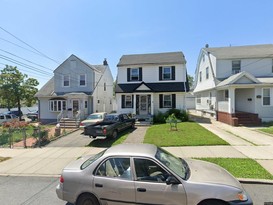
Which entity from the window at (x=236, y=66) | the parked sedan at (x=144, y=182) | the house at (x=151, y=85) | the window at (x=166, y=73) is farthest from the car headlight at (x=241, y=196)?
the window at (x=236, y=66)

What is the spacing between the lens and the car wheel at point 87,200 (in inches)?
170

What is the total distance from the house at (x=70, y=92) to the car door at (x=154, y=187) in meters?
20.4

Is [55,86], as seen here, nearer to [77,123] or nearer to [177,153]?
[77,123]

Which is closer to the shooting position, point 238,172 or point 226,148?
point 238,172

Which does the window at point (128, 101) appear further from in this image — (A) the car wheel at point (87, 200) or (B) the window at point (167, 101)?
(A) the car wheel at point (87, 200)

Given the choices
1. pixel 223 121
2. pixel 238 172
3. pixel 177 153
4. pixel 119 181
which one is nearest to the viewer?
pixel 119 181

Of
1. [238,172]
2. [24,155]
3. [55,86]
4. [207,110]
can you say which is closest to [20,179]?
[24,155]

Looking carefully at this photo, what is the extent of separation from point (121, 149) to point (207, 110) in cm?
2336

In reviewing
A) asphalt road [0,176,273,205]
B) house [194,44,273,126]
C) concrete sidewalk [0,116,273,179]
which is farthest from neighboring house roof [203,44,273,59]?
asphalt road [0,176,273,205]

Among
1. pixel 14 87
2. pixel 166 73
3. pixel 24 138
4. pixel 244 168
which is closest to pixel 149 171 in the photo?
pixel 244 168

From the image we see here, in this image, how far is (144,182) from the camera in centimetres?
409

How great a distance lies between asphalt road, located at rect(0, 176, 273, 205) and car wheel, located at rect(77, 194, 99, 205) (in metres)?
0.95

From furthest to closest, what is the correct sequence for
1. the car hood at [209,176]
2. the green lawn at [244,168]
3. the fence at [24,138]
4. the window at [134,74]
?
the window at [134,74]
the fence at [24,138]
the green lawn at [244,168]
the car hood at [209,176]

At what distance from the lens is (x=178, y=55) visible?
24094 mm
